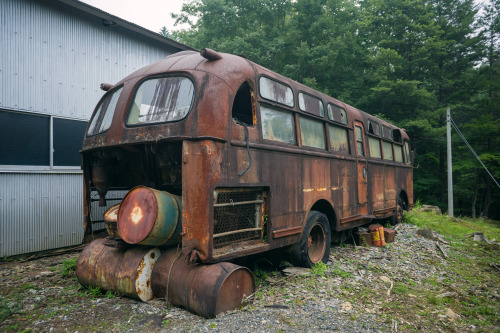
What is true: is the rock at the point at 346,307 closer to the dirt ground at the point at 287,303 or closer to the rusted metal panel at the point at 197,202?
the dirt ground at the point at 287,303

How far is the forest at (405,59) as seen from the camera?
20.0 m

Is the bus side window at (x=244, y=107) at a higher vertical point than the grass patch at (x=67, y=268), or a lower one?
higher

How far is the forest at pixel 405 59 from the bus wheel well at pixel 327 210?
15181mm

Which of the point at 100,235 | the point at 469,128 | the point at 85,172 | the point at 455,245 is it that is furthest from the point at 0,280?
the point at 469,128

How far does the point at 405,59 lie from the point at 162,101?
20613mm

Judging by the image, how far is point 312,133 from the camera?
18.1 feet

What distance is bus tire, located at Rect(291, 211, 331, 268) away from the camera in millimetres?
5073

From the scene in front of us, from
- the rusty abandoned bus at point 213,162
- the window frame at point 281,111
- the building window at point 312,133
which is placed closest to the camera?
the rusty abandoned bus at point 213,162

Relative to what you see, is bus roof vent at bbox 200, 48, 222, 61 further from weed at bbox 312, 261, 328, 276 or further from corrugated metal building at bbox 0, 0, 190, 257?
corrugated metal building at bbox 0, 0, 190, 257

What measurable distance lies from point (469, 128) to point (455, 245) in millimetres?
15509

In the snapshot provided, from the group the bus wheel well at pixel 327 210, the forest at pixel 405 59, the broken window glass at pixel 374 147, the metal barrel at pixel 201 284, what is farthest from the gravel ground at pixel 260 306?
the forest at pixel 405 59

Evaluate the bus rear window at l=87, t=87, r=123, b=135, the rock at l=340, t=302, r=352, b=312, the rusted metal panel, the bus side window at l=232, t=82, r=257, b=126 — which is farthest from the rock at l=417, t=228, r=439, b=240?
the bus rear window at l=87, t=87, r=123, b=135

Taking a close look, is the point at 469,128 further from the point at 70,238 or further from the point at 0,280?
the point at 0,280

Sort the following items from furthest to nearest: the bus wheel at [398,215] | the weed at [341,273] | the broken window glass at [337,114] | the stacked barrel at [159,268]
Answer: the bus wheel at [398,215]
the broken window glass at [337,114]
the weed at [341,273]
the stacked barrel at [159,268]
